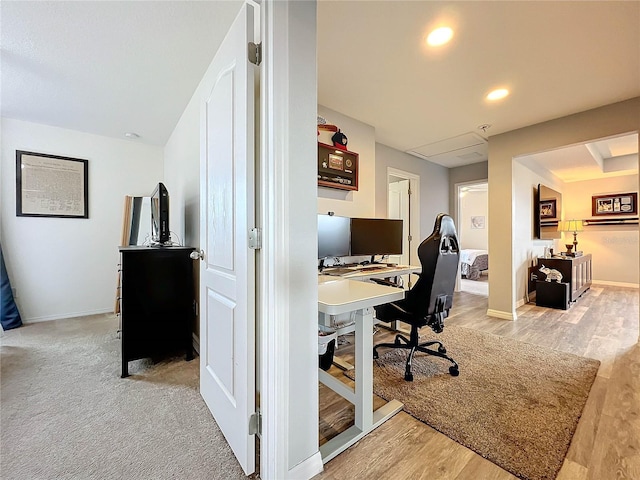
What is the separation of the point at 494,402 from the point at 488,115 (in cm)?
282

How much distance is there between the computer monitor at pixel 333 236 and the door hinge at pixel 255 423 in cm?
140

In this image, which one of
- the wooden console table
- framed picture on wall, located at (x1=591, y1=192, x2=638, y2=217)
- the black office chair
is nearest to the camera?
the black office chair

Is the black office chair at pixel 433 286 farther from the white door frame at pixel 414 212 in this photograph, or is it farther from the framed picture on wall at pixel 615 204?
the framed picture on wall at pixel 615 204

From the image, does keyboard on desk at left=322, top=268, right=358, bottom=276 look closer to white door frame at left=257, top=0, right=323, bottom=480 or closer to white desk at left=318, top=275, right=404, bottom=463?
white desk at left=318, top=275, right=404, bottom=463

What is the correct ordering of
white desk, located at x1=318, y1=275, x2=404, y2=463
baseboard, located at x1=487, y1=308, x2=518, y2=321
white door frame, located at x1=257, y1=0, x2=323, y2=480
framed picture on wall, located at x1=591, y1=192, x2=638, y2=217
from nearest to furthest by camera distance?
white door frame, located at x1=257, y1=0, x2=323, y2=480
white desk, located at x1=318, y1=275, x2=404, y2=463
baseboard, located at x1=487, y1=308, x2=518, y2=321
framed picture on wall, located at x1=591, y1=192, x2=638, y2=217

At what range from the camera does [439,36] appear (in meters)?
1.74

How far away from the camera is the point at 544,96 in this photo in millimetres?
2480

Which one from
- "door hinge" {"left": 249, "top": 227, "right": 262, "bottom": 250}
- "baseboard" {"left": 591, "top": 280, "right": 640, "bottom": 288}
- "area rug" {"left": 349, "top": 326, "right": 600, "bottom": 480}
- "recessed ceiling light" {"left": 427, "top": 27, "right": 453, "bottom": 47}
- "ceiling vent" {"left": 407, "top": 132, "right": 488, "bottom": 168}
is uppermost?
"ceiling vent" {"left": 407, "top": 132, "right": 488, "bottom": 168}

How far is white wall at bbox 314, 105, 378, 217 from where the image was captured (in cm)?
277

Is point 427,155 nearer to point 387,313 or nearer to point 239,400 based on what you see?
point 387,313

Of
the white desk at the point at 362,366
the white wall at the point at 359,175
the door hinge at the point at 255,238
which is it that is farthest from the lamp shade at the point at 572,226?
the door hinge at the point at 255,238

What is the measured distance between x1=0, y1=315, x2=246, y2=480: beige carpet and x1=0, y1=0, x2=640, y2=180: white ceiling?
2.37m

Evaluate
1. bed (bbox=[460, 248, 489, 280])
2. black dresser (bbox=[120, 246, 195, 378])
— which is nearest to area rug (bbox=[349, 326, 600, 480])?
black dresser (bbox=[120, 246, 195, 378])

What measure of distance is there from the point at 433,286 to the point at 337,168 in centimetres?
148
